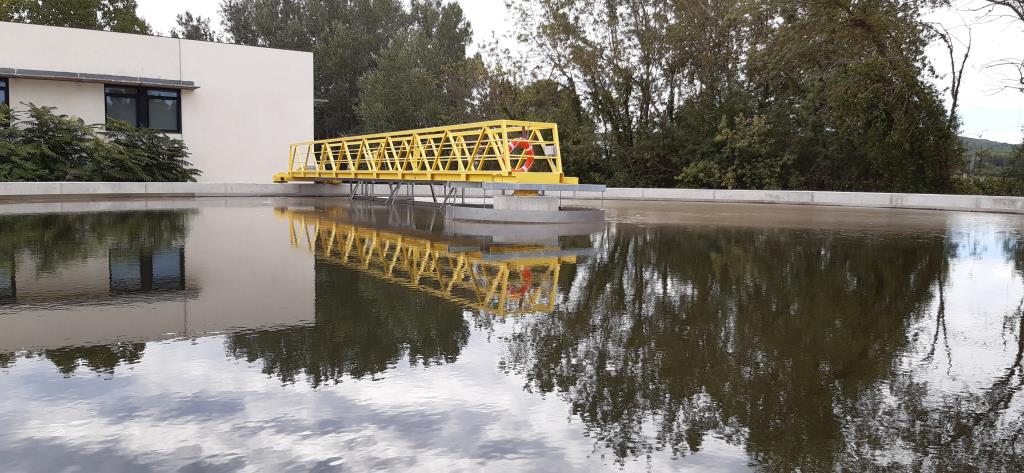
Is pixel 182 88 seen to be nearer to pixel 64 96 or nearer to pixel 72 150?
pixel 64 96

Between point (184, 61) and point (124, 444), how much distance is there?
26659 mm

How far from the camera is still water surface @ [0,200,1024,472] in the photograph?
9.37ft

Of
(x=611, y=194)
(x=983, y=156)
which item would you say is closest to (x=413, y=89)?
(x=611, y=194)

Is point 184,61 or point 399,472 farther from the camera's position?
point 184,61

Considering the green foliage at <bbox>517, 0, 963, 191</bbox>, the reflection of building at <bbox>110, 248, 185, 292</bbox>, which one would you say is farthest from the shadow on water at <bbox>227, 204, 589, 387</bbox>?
the green foliage at <bbox>517, 0, 963, 191</bbox>

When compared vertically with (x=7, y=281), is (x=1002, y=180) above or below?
above

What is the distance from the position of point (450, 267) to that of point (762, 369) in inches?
165

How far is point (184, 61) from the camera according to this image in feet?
86.6

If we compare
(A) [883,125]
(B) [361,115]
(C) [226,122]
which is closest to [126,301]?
(A) [883,125]

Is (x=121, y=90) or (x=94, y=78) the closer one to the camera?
(x=94, y=78)

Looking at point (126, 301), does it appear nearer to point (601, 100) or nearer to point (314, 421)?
point (314, 421)

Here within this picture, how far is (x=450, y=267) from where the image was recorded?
25.0ft

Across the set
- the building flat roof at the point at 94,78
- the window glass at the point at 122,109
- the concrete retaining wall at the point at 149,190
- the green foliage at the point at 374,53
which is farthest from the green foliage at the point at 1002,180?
the window glass at the point at 122,109

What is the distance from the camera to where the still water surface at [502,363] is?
2.86 m
